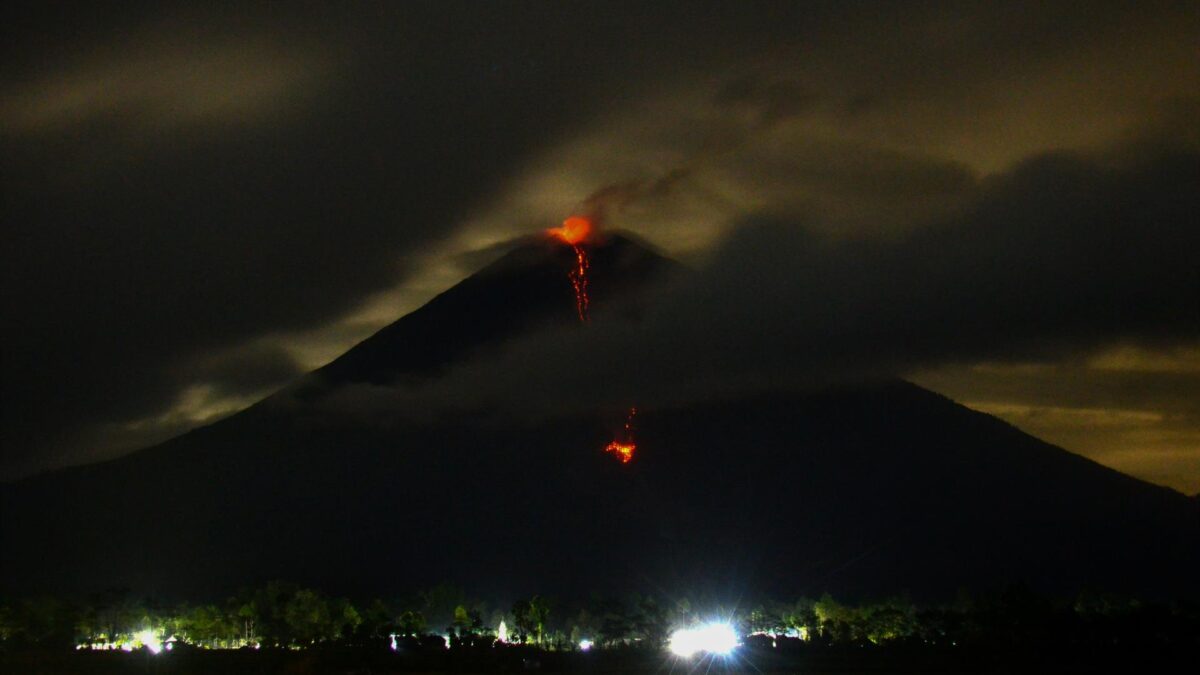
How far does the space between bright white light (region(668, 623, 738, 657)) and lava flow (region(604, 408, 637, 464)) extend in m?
95.1

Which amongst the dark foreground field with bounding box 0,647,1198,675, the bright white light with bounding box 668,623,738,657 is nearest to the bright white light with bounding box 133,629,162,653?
the dark foreground field with bounding box 0,647,1198,675

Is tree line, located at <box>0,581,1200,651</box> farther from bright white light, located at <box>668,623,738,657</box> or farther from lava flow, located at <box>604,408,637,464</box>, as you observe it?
lava flow, located at <box>604,408,637,464</box>

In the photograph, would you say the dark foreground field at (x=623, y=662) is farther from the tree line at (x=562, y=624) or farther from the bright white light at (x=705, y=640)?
the tree line at (x=562, y=624)

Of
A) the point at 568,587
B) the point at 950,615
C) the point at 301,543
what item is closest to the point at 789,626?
the point at 950,615

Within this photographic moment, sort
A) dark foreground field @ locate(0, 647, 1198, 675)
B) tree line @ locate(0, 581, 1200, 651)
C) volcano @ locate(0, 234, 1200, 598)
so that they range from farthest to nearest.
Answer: volcano @ locate(0, 234, 1200, 598) < tree line @ locate(0, 581, 1200, 651) < dark foreground field @ locate(0, 647, 1198, 675)

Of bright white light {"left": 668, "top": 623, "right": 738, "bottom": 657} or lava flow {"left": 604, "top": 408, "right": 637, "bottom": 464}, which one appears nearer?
bright white light {"left": 668, "top": 623, "right": 738, "bottom": 657}

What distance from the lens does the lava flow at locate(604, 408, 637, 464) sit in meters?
181

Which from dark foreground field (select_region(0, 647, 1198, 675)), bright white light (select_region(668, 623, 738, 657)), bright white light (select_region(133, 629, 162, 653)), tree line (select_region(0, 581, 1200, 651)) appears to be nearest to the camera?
dark foreground field (select_region(0, 647, 1198, 675))

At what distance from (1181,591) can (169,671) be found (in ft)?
405

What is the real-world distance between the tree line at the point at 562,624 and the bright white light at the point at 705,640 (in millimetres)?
1124

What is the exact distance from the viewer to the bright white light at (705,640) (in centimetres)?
6656

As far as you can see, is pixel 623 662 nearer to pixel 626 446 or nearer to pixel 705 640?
pixel 705 640

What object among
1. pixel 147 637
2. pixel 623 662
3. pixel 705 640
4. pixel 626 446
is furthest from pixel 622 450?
pixel 623 662

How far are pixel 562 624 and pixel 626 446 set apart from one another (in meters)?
94.2
